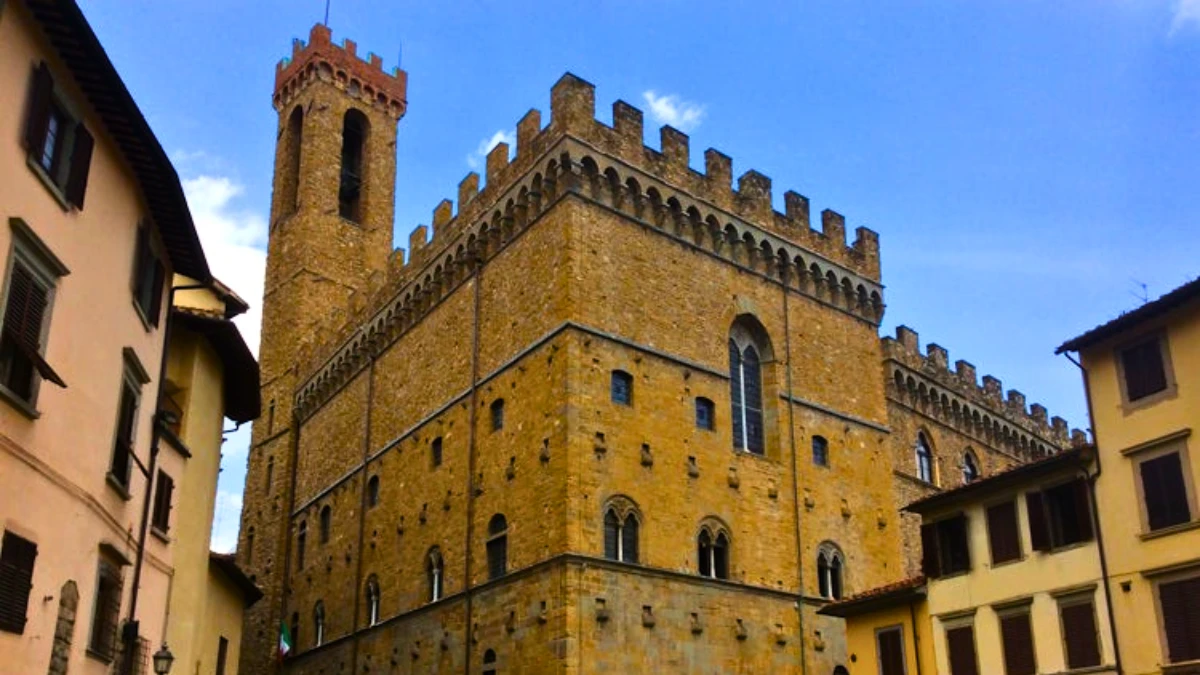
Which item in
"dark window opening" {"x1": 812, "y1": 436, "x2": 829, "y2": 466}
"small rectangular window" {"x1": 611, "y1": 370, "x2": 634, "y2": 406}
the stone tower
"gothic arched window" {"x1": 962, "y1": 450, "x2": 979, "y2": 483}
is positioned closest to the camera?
"small rectangular window" {"x1": 611, "y1": 370, "x2": 634, "y2": 406}

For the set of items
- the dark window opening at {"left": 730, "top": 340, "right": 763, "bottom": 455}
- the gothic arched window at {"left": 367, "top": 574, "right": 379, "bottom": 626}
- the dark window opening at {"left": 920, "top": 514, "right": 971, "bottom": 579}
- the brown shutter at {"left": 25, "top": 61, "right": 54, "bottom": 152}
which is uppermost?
the dark window opening at {"left": 730, "top": 340, "right": 763, "bottom": 455}

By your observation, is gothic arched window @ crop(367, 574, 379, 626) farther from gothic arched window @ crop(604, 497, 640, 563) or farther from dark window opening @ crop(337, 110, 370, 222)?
dark window opening @ crop(337, 110, 370, 222)

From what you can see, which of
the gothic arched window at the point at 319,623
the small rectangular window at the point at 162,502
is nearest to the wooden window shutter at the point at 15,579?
the small rectangular window at the point at 162,502

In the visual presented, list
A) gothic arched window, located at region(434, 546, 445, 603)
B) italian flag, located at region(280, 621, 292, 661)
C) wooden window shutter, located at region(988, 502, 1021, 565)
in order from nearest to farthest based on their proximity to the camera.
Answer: wooden window shutter, located at region(988, 502, 1021, 565) → gothic arched window, located at region(434, 546, 445, 603) → italian flag, located at region(280, 621, 292, 661)

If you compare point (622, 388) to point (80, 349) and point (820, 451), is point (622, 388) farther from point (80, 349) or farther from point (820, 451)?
point (80, 349)

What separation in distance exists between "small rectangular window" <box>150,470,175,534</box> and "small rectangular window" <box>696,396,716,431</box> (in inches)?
502

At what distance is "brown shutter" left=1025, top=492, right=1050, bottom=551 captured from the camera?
19.4 metres

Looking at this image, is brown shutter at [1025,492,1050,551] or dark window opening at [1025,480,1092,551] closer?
dark window opening at [1025,480,1092,551]

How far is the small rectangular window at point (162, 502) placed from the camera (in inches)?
618

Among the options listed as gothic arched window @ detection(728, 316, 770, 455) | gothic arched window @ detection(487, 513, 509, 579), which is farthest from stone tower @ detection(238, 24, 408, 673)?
gothic arched window @ detection(728, 316, 770, 455)

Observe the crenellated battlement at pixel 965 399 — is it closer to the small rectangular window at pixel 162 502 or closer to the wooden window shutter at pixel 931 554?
the wooden window shutter at pixel 931 554

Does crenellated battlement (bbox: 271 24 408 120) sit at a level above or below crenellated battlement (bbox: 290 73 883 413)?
above

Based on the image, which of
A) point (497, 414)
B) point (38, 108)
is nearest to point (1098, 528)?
point (497, 414)

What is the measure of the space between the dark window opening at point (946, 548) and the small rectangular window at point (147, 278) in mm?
13798
